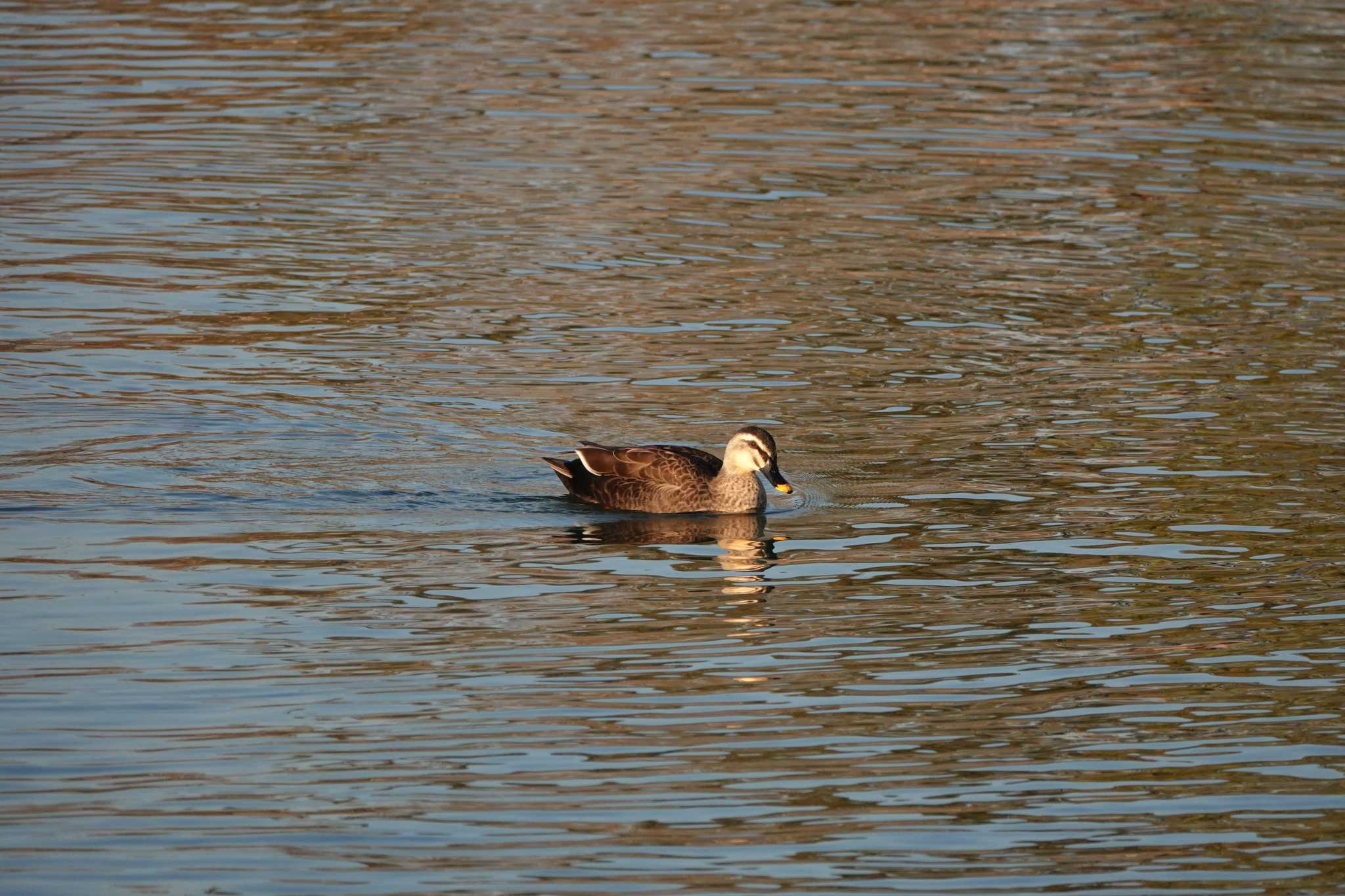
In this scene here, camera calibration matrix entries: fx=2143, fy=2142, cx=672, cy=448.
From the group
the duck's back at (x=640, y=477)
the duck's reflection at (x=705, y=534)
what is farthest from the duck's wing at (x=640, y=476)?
the duck's reflection at (x=705, y=534)

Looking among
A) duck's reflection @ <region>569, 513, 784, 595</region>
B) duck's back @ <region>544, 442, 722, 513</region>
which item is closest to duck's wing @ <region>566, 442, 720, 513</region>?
duck's back @ <region>544, 442, 722, 513</region>

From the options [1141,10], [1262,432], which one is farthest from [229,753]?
[1141,10]

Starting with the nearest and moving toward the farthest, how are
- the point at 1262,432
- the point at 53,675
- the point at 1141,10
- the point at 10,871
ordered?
the point at 10,871 < the point at 53,675 < the point at 1262,432 < the point at 1141,10

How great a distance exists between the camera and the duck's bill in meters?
13.0

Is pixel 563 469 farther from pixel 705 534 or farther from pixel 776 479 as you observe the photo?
pixel 776 479

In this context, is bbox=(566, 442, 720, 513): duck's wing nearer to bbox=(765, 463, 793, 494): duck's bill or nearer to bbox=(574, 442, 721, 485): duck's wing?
bbox=(574, 442, 721, 485): duck's wing

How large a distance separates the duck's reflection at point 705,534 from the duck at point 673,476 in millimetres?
81

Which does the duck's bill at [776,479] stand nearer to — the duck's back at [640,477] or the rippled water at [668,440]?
the rippled water at [668,440]

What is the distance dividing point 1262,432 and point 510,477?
16.9ft

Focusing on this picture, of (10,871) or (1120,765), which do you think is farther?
(1120,765)

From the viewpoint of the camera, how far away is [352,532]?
12.5m

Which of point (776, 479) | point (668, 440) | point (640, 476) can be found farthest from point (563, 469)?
point (668, 440)

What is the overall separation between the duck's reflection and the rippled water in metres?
0.05

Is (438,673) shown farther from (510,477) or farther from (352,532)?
(510,477)
